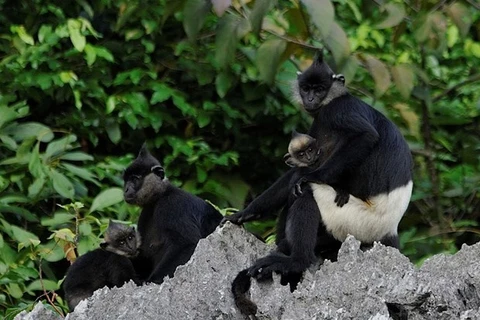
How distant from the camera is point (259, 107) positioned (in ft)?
25.5

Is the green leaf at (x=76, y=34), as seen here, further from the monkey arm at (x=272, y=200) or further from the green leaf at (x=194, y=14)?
the monkey arm at (x=272, y=200)

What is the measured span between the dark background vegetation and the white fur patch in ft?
4.66

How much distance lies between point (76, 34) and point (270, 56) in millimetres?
1690

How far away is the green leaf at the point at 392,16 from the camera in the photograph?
6.25 m

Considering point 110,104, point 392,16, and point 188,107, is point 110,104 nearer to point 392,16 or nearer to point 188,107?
point 188,107

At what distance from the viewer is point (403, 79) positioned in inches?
253

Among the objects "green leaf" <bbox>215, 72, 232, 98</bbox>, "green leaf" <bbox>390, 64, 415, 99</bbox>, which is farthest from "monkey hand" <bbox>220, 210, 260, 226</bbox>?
"green leaf" <bbox>215, 72, 232, 98</bbox>

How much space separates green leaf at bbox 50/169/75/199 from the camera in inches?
261

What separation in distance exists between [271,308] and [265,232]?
376cm

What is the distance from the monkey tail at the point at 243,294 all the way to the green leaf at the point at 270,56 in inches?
86.3

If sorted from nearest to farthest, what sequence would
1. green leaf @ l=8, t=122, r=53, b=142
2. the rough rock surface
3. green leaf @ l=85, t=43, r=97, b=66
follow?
1. the rough rock surface
2. green leaf @ l=8, t=122, r=53, b=142
3. green leaf @ l=85, t=43, r=97, b=66

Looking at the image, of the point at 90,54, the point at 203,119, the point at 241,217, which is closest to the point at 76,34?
the point at 90,54

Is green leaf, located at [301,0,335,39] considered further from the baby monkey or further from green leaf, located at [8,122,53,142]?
green leaf, located at [8,122,53,142]

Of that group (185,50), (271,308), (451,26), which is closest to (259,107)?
(185,50)
